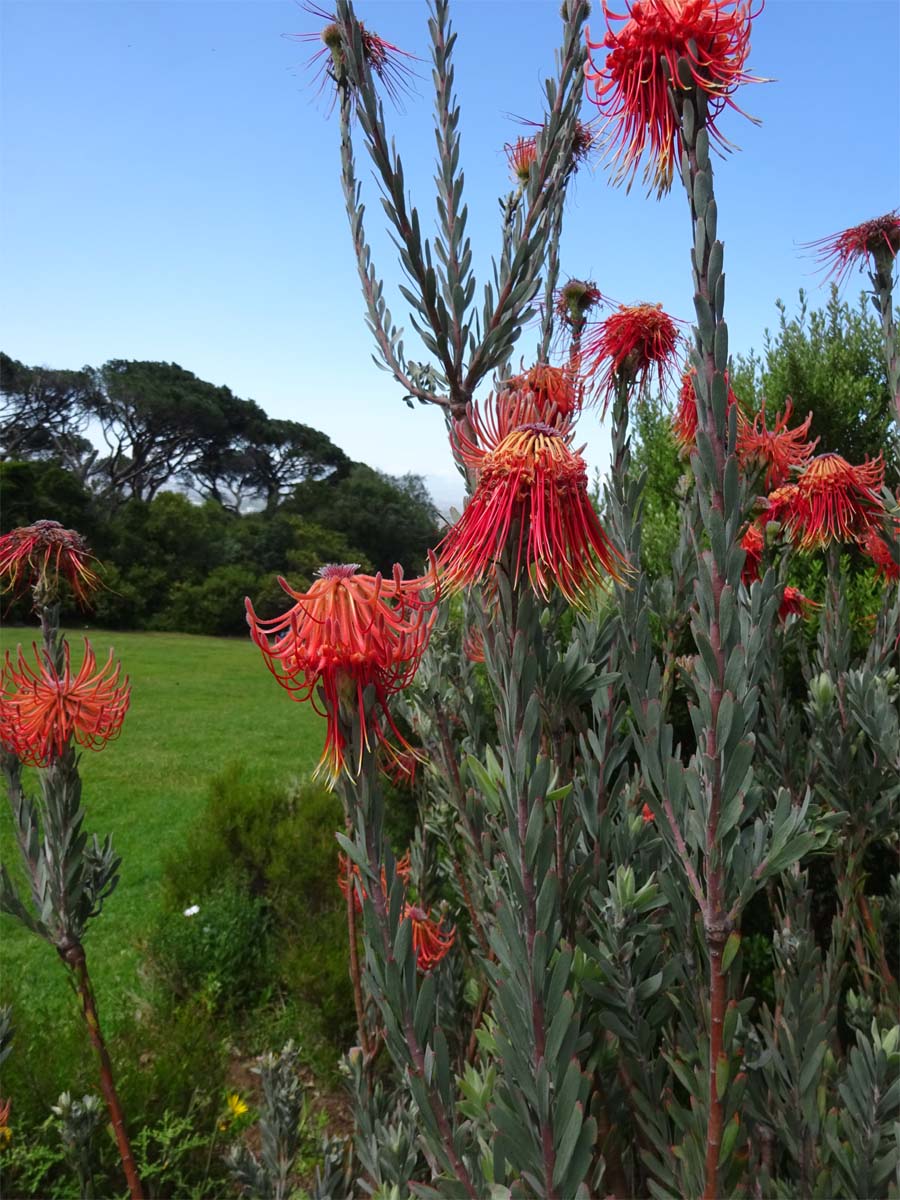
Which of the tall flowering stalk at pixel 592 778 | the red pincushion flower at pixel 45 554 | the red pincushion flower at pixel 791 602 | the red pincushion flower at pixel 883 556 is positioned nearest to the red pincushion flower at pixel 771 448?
the tall flowering stalk at pixel 592 778

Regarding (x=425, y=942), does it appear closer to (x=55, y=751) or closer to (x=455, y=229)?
(x=55, y=751)

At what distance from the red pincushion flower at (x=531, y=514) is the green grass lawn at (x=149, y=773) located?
203cm

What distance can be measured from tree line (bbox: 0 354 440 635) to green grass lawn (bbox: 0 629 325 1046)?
4390 millimetres

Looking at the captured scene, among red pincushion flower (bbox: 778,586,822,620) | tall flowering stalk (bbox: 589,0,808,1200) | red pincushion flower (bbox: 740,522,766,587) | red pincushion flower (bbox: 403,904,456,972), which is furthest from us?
red pincushion flower (bbox: 778,586,822,620)

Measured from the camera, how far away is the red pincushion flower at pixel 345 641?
116 centimetres

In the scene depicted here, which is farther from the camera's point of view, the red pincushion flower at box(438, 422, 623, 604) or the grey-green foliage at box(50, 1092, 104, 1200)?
the grey-green foliage at box(50, 1092, 104, 1200)

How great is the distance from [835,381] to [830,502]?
9.90 feet

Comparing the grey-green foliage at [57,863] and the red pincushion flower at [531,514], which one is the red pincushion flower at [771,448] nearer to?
the red pincushion flower at [531,514]

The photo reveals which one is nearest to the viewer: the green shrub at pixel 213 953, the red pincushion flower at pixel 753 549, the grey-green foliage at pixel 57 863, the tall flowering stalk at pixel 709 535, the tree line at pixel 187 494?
the tall flowering stalk at pixel 709 535

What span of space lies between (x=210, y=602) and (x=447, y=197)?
23.9 metres

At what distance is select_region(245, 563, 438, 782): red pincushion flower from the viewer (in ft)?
3.79

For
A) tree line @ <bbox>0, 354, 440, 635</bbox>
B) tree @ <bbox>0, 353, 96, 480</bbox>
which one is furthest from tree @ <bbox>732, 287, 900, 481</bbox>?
tree @ <bbox>0, 353, 96, 480</bbox>

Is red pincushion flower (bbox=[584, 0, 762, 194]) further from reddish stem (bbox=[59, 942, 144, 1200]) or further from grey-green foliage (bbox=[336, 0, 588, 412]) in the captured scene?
reddish stem (bbox=[59, 942, 144, 1200])

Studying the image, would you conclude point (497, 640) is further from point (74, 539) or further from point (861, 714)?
point (861, 714)
